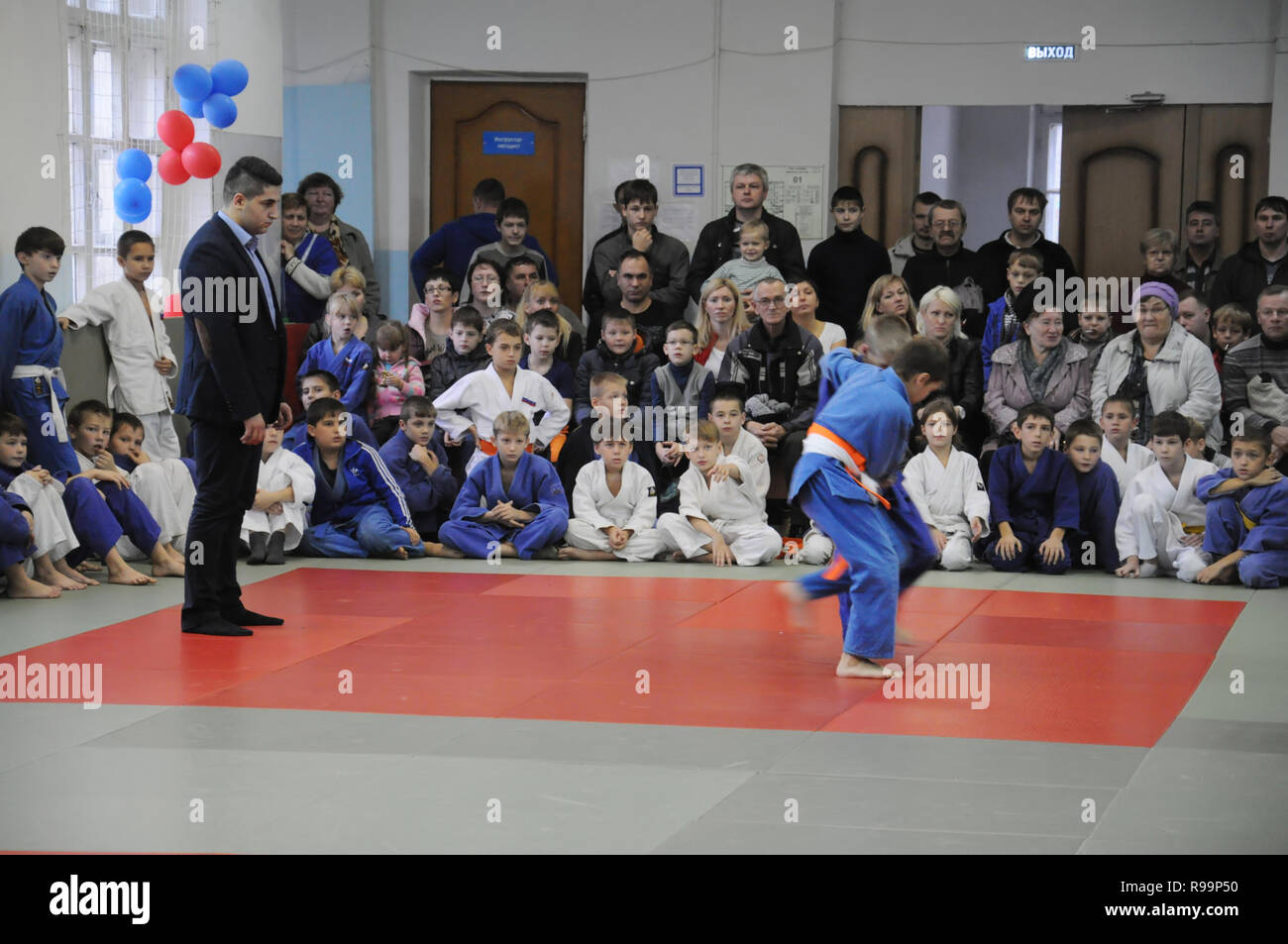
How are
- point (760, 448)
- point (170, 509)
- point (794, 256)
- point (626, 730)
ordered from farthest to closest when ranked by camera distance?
1. point (794, 256)
2. point (760, 448)
3. point (170, 509)
4. point (626, 730)

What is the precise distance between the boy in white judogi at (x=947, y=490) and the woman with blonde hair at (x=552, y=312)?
2239 mm

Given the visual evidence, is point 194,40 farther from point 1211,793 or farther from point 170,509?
point 1211,793

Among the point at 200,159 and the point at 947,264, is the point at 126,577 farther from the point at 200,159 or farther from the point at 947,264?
the point at 947,264

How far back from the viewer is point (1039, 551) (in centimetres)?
789

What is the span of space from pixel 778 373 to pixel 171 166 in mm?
4104

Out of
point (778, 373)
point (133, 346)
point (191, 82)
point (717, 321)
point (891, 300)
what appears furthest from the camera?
point (191, 82)

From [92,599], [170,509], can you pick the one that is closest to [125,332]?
[170,509]

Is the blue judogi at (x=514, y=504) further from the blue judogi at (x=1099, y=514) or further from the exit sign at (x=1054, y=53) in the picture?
the exit sign at (x=1054, y=53)

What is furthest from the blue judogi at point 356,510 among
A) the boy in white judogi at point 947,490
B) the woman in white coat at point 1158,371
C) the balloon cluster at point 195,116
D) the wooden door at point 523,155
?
the woman in white coat at point 1158,371

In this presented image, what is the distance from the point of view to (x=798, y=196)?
35.0 feet

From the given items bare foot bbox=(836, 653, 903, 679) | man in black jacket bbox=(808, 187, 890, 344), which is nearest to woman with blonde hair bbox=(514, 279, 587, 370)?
man in black jacket bbox=(808, 187, 890, 344)

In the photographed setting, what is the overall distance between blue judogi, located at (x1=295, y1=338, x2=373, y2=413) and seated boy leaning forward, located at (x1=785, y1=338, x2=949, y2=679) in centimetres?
404

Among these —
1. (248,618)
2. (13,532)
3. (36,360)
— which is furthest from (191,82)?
(248,618)

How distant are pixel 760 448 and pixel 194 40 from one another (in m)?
5.17
